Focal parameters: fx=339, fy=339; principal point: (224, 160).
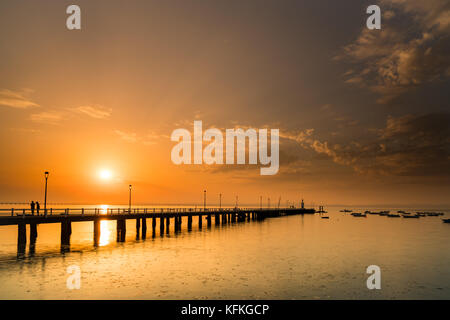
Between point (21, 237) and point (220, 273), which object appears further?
point (21, 237)

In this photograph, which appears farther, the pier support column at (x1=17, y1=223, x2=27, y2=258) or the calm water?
the pier support column at (x1=17, y1=223, x2=27, y2=258)

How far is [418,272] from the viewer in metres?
37.2

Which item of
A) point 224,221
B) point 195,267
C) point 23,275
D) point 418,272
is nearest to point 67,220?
point 23,275

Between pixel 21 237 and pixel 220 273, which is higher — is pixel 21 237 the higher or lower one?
the higher one

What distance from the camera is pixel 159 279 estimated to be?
1187 inches

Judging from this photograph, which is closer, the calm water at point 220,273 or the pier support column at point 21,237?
the calm water at point 220,273

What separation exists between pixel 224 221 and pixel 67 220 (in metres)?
75.5

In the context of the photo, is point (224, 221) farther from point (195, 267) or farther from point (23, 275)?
point (23, 275)

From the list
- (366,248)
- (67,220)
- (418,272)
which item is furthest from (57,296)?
(366,248)

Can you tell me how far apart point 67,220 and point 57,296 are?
2788 cm

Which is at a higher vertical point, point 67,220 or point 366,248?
point 67,220
